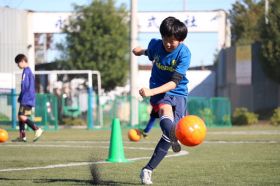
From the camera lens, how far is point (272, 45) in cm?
3962

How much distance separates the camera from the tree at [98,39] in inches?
1625

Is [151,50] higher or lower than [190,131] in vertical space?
higher

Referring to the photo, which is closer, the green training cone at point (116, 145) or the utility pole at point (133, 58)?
the green training cone at point (116, 145)

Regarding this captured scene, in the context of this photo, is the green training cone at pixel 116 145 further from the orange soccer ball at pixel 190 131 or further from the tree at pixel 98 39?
the tree at pixel 98 39

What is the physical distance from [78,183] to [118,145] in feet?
10.2

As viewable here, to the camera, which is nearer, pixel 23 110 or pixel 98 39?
pixel 23 110

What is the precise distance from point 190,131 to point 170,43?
43.4 inches

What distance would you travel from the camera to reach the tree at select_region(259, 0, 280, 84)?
128ft

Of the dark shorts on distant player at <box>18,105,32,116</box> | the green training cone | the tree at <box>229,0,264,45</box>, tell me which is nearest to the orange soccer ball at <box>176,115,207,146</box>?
the green training cone

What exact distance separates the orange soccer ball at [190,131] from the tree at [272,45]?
32.0m

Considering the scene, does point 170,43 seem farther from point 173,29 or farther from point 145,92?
point 145,92

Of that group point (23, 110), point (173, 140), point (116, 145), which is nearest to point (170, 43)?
point (173, 140)

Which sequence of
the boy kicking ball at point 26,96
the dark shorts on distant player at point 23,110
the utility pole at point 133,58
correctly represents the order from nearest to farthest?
the boy kicking ball at point 26,96
the dark shorts on distant player at point 23,110
the utility pole at point 133,58

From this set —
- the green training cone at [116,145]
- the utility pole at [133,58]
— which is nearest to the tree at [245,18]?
the utility pole at [133,58]
